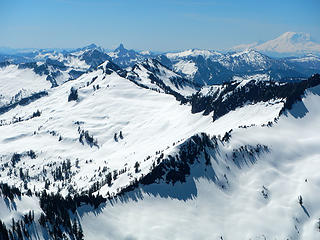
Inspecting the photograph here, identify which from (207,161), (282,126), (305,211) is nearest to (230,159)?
(207,161)

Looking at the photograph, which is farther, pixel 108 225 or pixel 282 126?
pixel 282 126

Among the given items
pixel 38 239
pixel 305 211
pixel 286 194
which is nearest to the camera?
pixel 38 239

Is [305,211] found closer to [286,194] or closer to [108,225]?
[286,194]

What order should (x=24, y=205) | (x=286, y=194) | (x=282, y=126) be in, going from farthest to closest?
(x=282, y=126)
(x=286, y=194)
(x=24, y=205)

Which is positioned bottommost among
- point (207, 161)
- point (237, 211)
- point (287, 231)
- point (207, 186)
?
point (287, 231)

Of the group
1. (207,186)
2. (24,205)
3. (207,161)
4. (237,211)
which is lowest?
(237,211)

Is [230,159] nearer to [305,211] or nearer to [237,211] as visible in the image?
[237,211]

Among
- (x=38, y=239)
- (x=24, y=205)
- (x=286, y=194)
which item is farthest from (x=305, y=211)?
(x=24, y=205)

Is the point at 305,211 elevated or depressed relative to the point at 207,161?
depressed

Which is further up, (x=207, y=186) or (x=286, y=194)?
(x=207, y=186)
